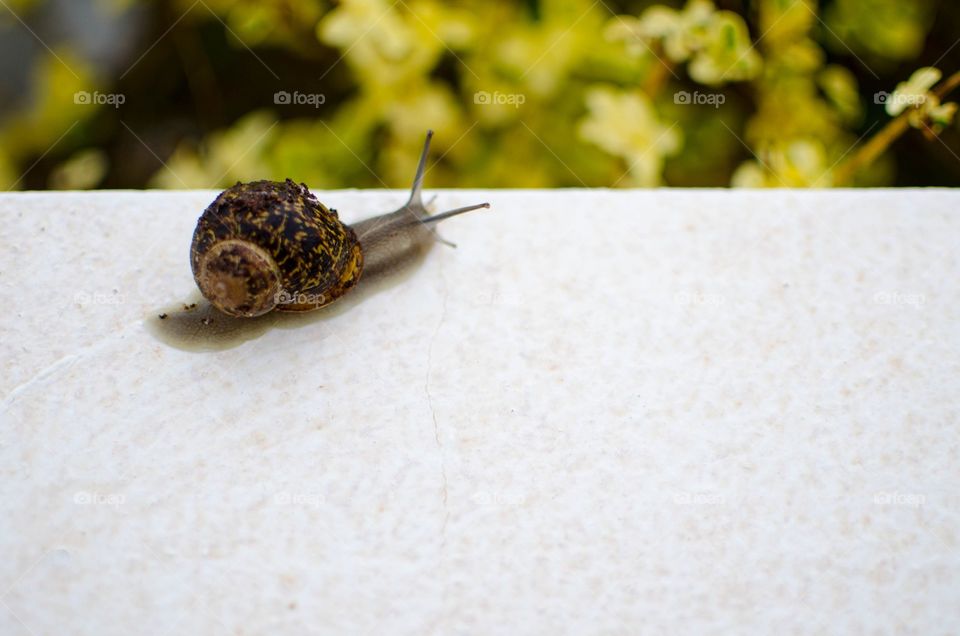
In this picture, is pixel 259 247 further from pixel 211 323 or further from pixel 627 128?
pixel 627 128

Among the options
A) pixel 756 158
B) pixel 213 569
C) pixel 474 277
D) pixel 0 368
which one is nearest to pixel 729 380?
pixel 474 277

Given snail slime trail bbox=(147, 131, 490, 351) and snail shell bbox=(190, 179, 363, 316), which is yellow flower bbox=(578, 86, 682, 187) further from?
snail shell bbox=(190, 179, 363, 316)

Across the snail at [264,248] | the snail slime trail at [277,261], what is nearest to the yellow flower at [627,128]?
the snail slime trail at [277,261]

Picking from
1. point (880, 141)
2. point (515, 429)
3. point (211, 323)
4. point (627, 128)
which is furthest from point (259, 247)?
point (880, 141)

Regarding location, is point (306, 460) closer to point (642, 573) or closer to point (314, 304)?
point (314, 304)

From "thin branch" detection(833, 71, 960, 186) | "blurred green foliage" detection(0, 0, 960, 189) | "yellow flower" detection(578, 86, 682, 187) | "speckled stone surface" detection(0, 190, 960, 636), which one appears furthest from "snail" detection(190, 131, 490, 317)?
"thin branch" detection(833, 71, 960, 186)
